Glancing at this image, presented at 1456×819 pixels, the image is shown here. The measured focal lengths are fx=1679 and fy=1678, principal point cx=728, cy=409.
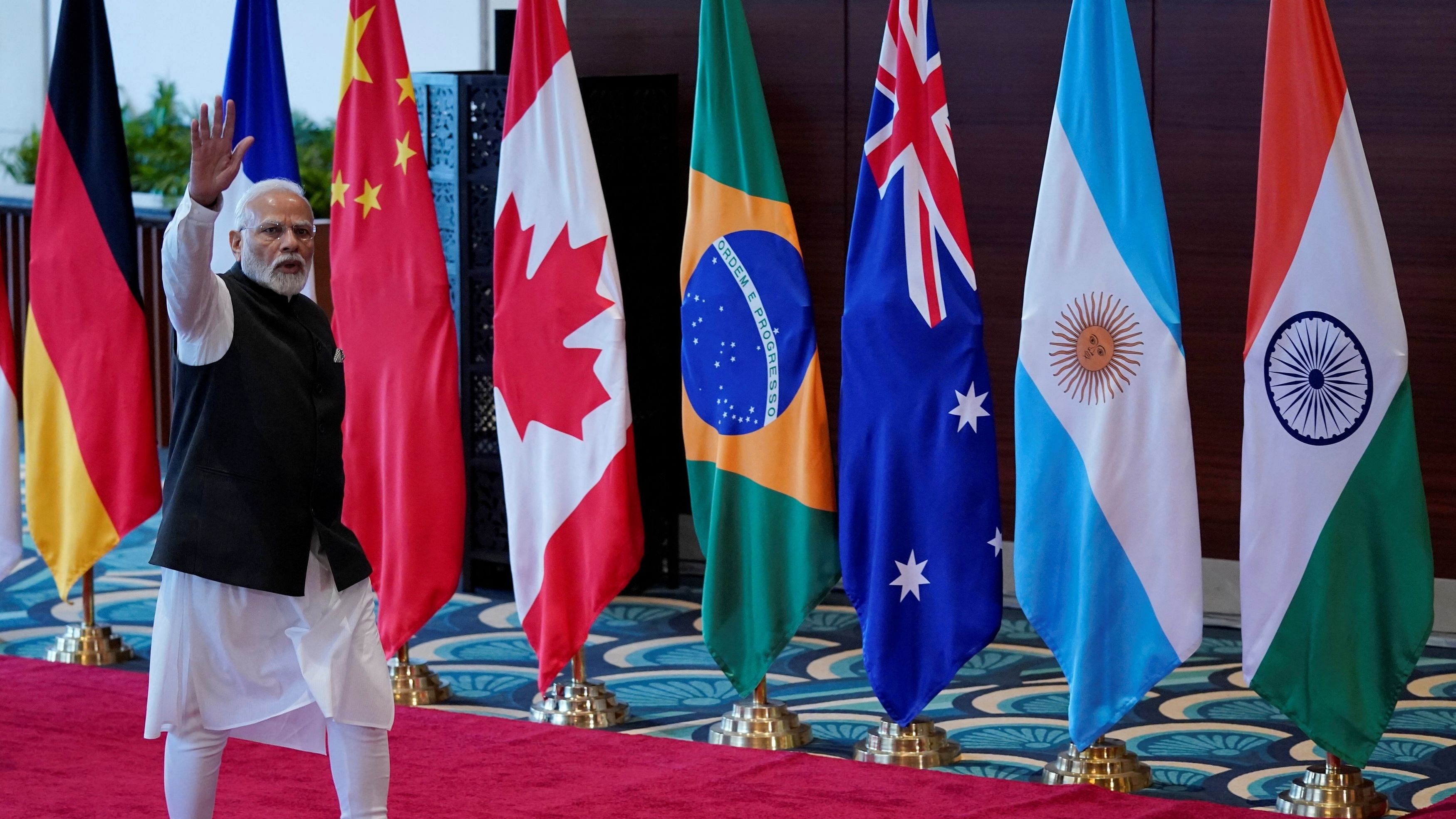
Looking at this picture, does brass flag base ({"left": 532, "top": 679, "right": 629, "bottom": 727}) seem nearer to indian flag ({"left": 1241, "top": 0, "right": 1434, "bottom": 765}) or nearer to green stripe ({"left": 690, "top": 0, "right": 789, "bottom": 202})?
green stripe ({"left": 690, "top": 0, "right": 789, "bottom": 202})

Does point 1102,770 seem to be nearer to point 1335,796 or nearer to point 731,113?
point 1335,796

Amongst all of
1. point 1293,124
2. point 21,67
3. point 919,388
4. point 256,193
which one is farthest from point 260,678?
point 21,67

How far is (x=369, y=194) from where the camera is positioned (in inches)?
195

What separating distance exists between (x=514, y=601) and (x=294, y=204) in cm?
329

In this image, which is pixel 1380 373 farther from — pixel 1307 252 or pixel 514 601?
pixel 514 601

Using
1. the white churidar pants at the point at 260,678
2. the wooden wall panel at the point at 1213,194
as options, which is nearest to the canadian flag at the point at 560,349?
the white churidar pants at the point at 260,678

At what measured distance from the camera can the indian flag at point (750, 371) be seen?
15.0ft

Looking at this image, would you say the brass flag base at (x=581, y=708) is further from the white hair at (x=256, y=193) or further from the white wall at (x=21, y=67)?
the white wall at (x=21, y=67)

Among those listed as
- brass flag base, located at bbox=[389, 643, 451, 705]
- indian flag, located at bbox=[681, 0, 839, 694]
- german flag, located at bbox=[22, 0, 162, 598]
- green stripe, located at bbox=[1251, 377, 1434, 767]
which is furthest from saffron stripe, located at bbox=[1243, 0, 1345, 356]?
german flag, located at bbox=[22, 0, 162, 598]

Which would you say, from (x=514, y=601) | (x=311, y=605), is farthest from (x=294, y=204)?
(x=514, y=601)

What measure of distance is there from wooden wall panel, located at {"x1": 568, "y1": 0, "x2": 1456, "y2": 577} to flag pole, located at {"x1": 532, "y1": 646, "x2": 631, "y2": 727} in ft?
5.79

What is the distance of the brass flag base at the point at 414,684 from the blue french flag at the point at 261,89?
1.41 meters

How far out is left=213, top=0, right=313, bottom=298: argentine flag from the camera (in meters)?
5.02

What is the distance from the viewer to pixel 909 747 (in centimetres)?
441
